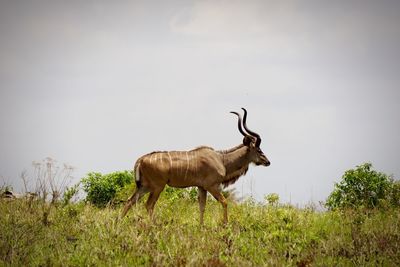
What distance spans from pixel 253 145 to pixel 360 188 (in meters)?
3.27

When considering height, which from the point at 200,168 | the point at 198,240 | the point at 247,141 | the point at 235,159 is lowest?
the point at 198,240

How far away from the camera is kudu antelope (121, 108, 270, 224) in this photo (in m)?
11.6

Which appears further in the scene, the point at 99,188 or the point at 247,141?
the point at 99,188

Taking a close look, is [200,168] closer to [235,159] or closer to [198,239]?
[235,159]

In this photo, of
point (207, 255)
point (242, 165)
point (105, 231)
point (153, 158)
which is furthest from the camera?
point (242, 165)

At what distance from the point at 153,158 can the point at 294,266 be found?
5.21m

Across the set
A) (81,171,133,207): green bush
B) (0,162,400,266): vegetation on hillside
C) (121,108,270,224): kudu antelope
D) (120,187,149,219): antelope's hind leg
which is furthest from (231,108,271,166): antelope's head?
(81,171,133,207): green bush

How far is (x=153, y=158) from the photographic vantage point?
38.4 feet

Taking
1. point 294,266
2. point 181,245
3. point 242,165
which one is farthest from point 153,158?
point 294,266

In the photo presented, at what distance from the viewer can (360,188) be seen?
44.9 ft

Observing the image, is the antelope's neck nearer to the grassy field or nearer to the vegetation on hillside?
the vegetation on hillside

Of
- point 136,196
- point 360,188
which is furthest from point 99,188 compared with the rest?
point 360,188

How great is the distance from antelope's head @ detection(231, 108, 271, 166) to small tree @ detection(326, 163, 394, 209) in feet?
7.08

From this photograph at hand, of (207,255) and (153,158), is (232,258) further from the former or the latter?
(153,158)
